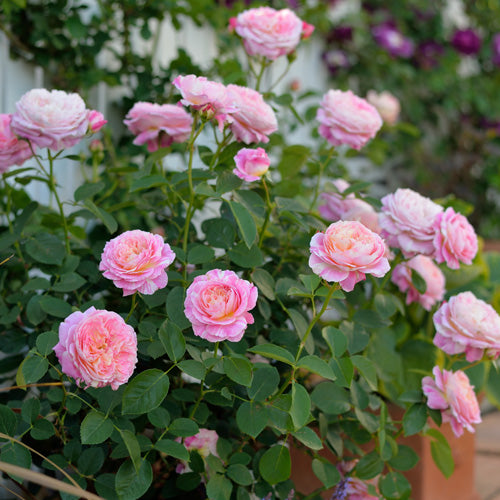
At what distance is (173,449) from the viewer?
0.82 meters

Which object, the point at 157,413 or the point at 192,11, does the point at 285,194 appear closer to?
the point at 157,413

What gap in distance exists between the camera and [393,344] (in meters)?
1.28

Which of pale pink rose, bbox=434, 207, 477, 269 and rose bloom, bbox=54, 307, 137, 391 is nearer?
rose bloom, bbox=54, 307, 137, 391

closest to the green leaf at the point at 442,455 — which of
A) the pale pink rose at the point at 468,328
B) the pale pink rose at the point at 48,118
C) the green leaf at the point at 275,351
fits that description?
the pale pink rose at the point at 468,328

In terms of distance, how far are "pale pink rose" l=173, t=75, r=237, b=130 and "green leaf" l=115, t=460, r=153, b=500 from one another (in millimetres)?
469

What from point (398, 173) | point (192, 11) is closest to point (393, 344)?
point (192, 11)

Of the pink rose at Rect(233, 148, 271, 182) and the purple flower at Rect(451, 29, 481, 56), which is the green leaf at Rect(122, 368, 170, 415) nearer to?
the pink rose at Rect(233, 148, 271, 182)

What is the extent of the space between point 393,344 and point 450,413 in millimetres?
279

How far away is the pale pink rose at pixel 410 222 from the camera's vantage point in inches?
39.9

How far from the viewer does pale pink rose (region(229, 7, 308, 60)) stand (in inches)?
45.6

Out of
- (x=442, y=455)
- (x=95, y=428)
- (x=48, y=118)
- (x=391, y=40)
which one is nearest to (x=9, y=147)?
(x=48, y=118)

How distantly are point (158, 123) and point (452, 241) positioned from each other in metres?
0.50

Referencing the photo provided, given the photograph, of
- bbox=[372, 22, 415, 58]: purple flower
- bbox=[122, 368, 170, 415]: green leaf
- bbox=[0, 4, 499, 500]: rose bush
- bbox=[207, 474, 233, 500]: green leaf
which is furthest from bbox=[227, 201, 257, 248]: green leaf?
bbox=[372, 22, 415, 58]: purple flower

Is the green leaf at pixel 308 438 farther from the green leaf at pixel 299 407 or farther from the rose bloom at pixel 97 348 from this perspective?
the rose bloom at pixel 97 348
